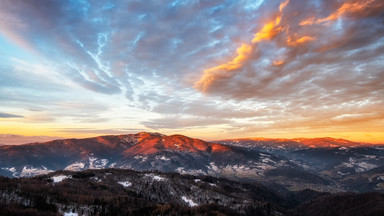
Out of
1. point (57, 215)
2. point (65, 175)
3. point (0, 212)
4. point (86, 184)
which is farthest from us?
point (65, 175)

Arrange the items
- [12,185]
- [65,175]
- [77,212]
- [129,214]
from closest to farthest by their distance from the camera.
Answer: [77,212], [129,214], [12,185], [65,175]

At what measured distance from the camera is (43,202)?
70.8m

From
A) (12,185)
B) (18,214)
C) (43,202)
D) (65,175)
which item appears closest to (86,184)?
(65,175)

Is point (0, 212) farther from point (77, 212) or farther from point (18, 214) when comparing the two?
point (77, 212)

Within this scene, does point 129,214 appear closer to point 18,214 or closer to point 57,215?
point 57,215

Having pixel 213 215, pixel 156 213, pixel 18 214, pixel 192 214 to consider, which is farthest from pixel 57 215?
pixel 213 215

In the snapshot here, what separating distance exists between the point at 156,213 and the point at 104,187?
110 meters

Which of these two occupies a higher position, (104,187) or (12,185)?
(12,185)

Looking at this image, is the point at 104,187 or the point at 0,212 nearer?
the point at 0,212

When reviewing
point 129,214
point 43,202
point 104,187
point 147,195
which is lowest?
point 147,195

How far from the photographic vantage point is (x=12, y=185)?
84.6 metres

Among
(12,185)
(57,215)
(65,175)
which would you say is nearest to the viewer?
(57,215)

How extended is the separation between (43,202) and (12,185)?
25055 mm

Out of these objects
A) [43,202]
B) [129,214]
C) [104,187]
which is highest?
[43,202]
